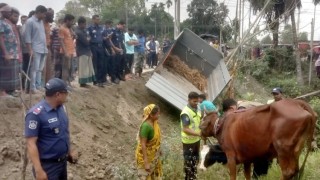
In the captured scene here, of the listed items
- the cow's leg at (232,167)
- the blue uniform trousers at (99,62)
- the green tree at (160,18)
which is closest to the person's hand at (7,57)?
the blue uniform trousers at (99,62)

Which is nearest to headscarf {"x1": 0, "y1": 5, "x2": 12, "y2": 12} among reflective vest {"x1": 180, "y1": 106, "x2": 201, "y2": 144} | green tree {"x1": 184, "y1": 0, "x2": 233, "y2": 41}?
reflective vest {"x1": 180, "y1": 106, "x2": 201, "y2": 144}

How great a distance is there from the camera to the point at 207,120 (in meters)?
6.47

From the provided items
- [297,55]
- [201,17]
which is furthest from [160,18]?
[297,55]

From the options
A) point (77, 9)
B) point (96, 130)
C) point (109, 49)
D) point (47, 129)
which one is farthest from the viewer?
point (77, 9)

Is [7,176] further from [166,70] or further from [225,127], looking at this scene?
[166,70]

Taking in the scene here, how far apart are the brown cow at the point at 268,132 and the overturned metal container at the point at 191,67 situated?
5150mm

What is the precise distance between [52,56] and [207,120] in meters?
4.24

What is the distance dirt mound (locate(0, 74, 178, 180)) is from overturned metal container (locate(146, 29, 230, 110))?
0.57m

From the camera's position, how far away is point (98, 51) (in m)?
10.5

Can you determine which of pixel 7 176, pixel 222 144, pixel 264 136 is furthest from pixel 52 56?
Answer: pixel 264 136

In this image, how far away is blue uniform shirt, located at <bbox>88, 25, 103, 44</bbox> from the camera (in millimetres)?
10183

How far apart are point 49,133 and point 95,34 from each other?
5.98 metres

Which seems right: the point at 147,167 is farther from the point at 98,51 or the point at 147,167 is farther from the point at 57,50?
the point at 98,51

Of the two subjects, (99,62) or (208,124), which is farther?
(99,62)
